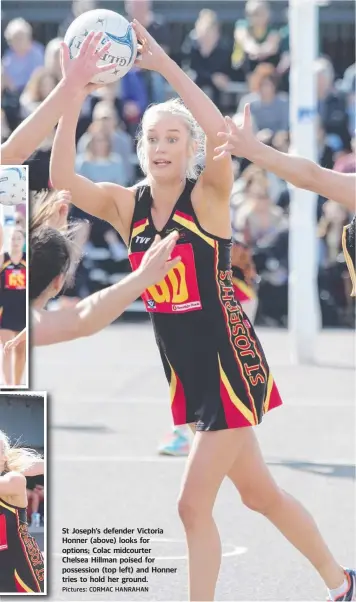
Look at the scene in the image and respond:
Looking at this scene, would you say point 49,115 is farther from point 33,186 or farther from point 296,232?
point 296,232

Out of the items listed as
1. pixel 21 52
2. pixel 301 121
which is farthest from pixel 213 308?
pixel 21 52

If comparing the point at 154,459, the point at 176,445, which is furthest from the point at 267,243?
the point at 154,459

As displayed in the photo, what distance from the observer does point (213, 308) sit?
5555 mm

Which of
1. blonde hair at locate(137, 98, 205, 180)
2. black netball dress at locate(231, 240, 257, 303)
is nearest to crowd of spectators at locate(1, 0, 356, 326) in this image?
black netball dress at locate(231, 240, 257, 303)

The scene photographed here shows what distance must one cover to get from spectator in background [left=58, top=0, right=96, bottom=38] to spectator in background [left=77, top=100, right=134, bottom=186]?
Answer: 117cm

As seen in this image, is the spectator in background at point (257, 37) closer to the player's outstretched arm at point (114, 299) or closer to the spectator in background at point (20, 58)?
the spectator in background at point (20, 58)

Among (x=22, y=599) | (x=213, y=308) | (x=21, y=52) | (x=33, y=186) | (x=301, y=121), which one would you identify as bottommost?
(x=22, y=599)

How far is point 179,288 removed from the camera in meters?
5.53

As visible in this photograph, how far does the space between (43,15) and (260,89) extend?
12.1 feet

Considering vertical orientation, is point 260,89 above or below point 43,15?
below

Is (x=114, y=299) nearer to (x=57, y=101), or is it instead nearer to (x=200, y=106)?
(x=57, y=101)

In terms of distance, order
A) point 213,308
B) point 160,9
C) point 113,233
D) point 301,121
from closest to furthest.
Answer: point 213,308, point 301,121, point 113,233, point 160,9

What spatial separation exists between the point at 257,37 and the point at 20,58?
3.04m

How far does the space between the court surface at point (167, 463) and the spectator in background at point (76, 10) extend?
447 cm
